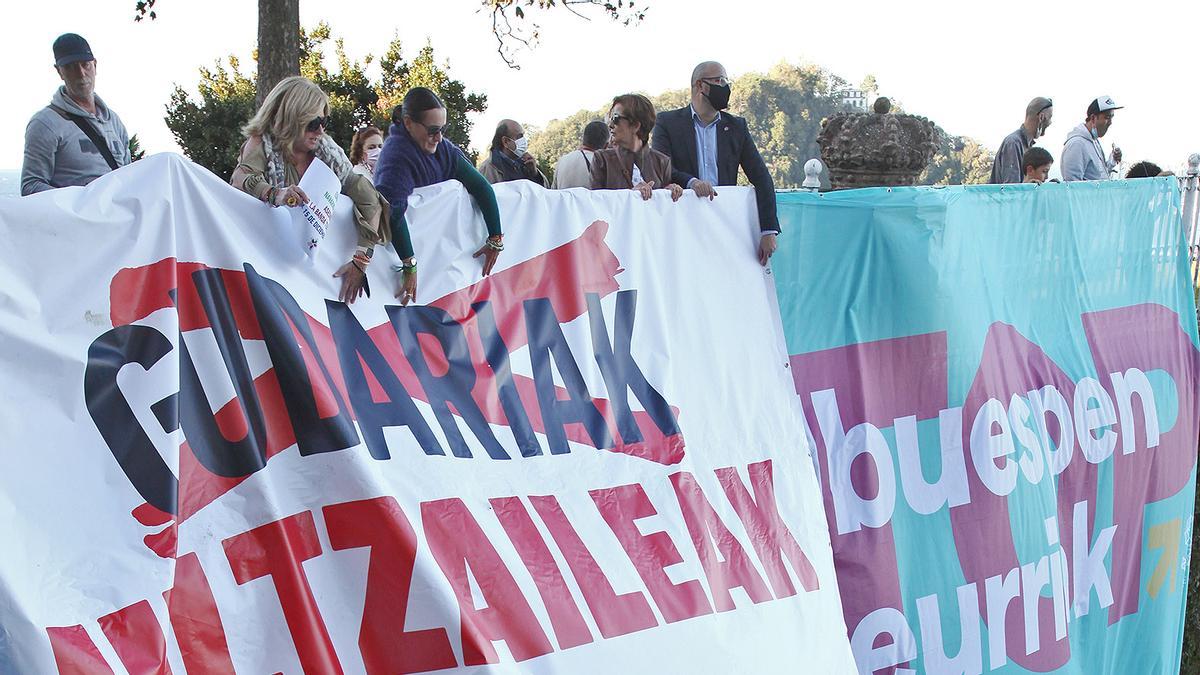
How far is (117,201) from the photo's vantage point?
3150mm

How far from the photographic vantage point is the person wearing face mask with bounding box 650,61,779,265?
4863 mm

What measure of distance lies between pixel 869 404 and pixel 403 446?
2.18m

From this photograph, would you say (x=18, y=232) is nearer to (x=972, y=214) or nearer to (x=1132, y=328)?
(x=972, y=214)

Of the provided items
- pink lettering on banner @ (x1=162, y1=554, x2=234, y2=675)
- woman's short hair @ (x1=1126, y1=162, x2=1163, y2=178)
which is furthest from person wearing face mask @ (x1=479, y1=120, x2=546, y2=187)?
woman's short hair @ (x1=1126, y1=162, x2=1163, y2=178)

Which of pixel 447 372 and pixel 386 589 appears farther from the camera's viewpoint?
pixel 447 372

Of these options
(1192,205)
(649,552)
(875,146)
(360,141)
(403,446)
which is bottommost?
(649,552)

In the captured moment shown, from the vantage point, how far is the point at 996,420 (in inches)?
209

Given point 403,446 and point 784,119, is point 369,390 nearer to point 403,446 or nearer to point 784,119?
point 403,446

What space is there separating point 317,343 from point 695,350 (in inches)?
60.5

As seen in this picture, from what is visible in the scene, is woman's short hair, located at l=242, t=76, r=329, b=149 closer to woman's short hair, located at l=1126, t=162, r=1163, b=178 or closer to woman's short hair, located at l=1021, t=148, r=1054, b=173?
woman's short hair, located at l=1021, t=148, r=1054, b=173

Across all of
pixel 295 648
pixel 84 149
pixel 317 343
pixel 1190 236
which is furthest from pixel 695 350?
pixel 1190 236

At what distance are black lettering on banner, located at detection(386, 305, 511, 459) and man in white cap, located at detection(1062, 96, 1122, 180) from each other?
4.86m

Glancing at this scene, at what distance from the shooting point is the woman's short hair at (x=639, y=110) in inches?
181

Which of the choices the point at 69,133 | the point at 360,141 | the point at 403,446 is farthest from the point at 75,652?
the point at 360,141
